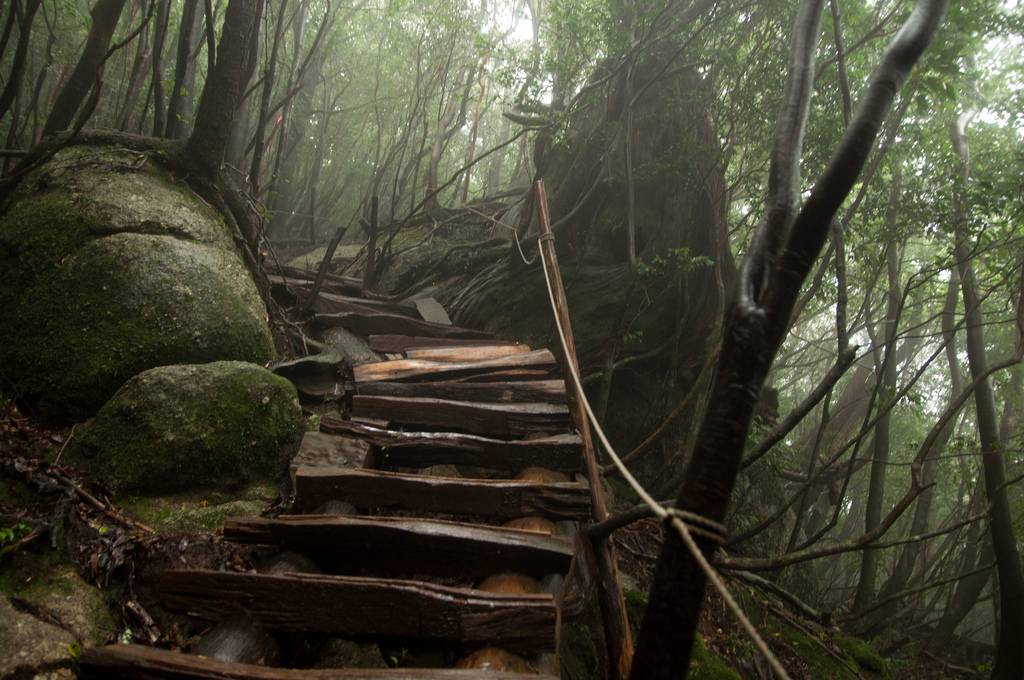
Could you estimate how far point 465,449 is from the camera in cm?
314

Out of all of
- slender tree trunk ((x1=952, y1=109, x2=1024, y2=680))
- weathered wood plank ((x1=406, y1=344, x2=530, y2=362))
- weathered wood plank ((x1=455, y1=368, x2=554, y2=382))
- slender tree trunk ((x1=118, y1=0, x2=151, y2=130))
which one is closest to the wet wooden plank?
weathered wood plank ((x1=406, y1=344, x2=530, y2=362))

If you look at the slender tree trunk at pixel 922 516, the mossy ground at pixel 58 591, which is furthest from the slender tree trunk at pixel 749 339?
the slender tree trunk at pixel 922 516

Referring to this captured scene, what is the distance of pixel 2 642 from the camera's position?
5.69 feet

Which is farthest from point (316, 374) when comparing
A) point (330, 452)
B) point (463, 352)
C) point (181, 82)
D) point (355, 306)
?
point (181, 82)

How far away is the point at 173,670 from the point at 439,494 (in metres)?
1.28

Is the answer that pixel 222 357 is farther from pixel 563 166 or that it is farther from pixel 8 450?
pixel 563 166

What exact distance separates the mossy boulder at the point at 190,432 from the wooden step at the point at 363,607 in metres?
1.07

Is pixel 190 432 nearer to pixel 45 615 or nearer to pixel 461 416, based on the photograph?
pixel 45 615

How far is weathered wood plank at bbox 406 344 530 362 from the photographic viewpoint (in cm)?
450

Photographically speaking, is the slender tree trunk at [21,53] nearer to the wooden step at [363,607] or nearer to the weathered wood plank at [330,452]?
the weathered wood plank at [330,452]

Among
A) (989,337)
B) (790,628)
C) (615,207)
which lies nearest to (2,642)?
(790,628)

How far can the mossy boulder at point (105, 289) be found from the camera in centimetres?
331

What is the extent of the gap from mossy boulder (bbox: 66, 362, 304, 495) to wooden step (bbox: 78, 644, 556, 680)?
1.39m

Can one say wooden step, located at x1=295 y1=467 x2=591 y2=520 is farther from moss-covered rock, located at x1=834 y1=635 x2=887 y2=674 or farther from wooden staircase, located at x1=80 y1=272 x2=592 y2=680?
moss-covered rock, located at x1=834 y1=635 x2=887 y2=674
